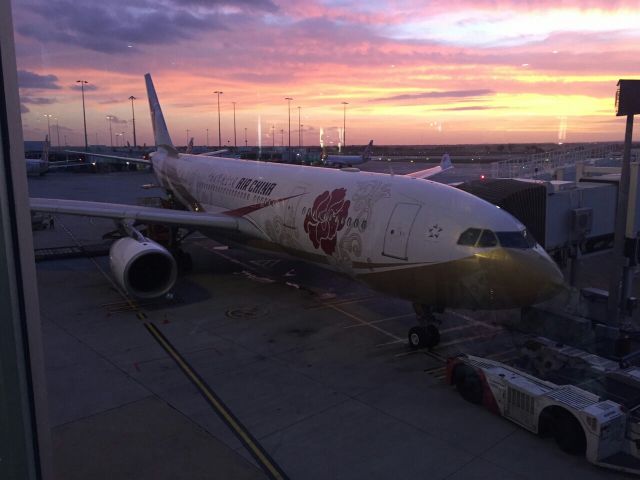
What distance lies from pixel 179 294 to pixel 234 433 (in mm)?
9757

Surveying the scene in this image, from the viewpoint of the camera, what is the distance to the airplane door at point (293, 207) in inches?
602

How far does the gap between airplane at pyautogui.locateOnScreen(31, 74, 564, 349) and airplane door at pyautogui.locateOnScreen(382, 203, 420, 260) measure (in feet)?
0.08

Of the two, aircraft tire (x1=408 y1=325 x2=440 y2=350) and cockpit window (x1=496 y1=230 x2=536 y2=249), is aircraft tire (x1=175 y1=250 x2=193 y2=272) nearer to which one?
aircraft tire (x1=408 y1=325 x2=440 y2=350)

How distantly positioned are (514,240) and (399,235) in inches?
97.5

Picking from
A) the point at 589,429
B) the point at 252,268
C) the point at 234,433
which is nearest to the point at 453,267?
the point at 589,429

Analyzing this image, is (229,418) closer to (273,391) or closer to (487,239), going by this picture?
(273,391)

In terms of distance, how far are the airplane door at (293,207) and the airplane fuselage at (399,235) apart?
0.11 feet

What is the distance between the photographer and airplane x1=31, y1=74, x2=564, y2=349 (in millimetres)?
10445

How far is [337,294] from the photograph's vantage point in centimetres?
1738

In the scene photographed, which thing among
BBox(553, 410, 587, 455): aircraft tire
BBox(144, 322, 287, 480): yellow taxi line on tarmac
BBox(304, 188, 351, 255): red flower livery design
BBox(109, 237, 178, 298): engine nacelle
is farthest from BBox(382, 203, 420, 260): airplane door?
BBox(109, 237, 178, 298): engine nacelle

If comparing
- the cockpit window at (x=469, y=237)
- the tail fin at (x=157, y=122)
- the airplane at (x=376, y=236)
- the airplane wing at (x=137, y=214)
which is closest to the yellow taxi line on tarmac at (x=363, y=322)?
the airplane at (x=376, y=236)

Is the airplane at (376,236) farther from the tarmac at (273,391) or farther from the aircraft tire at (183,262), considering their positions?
the aircraft tire at (183,262)

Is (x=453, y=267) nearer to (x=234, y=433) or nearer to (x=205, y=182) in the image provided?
(x=234, y=433)

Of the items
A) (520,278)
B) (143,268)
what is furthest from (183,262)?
(520,278)
